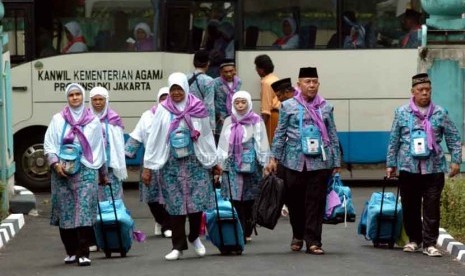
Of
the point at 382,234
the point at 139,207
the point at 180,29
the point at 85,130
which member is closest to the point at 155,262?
the point at 85,130

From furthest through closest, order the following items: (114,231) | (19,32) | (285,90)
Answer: (19,32) < (285,90) < (114,231)

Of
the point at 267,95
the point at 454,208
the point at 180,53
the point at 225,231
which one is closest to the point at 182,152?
the point at 225,231

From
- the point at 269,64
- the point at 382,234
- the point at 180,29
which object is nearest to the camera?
the point at 382,234

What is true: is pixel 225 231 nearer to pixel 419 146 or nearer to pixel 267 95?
pixel 419 146

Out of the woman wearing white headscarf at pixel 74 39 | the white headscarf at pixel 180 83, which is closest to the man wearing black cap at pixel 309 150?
the white headscarf at pixel 180 83

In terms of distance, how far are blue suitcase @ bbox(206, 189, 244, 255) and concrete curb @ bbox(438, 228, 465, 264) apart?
195cm

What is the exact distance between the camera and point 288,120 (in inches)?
533

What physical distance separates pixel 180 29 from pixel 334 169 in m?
7.45

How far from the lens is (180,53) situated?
2053 cm

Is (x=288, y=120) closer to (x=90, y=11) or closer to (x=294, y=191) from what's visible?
(x=294, y=191)

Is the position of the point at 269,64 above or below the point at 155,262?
above

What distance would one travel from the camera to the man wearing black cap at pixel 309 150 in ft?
44.1

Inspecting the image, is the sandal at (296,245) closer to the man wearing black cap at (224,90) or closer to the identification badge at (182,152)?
the identification badge at (182,152)

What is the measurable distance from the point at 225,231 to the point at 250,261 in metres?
0.67
